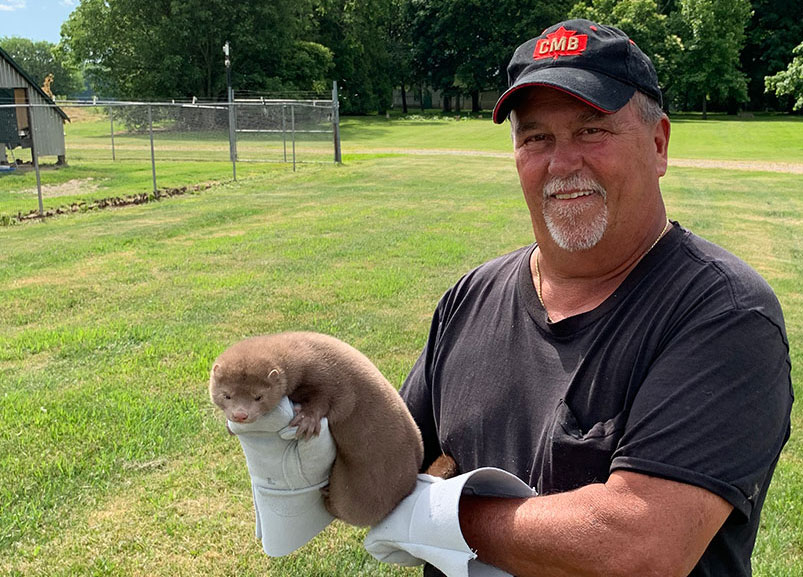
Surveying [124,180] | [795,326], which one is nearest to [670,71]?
[124,180]

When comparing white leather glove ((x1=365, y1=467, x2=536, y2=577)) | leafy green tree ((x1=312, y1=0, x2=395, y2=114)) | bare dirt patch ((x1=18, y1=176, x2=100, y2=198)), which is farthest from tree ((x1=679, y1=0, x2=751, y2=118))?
white leather glove ((x1=365, y1=467, x2=536, y2=577))

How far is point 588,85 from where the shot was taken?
6.49ft

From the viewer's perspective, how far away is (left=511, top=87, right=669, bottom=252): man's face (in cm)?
207

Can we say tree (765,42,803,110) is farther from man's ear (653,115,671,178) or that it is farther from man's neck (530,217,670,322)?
man's neck (530,217,670,322)

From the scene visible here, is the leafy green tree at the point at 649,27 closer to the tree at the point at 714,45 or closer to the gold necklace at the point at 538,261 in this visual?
the tree at the point at 714,45

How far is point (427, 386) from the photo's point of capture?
96.3 inches

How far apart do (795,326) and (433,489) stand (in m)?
7.08

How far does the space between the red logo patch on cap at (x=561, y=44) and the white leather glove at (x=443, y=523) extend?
3.87 ft

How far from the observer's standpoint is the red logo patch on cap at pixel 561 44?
2.06m

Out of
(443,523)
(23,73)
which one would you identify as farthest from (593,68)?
(23,73)

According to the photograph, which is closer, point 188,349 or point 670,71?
point 188,349

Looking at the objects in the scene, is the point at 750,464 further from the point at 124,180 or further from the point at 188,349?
the point at 124,180

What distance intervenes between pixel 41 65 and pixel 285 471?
553ft

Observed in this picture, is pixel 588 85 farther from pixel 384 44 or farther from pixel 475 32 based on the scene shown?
pixel 475 32
